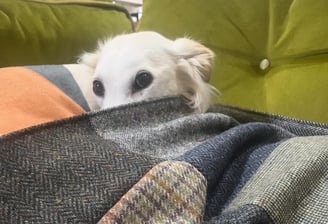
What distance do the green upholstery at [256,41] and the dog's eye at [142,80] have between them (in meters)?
0.29

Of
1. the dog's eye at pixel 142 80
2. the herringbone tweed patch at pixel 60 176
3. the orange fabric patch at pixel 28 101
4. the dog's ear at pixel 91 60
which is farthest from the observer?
the dog's ear at pixel 91 60

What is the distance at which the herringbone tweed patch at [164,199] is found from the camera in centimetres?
41

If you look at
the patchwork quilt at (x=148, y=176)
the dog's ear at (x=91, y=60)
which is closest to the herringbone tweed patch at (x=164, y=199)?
the patchwork quilt at (x=148, y=176)

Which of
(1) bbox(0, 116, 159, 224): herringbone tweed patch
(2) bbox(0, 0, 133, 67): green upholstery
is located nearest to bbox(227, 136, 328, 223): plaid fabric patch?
(1) bbox(0, 116, 159, 224): herringbone tweed patch

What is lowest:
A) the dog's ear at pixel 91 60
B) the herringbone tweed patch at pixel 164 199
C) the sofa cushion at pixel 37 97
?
the dog's ear at pixel 91 60

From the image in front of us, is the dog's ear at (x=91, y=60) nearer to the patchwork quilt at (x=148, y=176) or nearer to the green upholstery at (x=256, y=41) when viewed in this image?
the green upholstery at (x=256, y=41)

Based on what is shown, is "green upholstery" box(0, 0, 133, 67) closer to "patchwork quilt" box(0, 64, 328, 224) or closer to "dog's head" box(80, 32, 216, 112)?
"dog's head" box(80, 32, 216, 112)

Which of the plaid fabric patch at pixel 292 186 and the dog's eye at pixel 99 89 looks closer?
the plaid fabric patch at pixel 292 186

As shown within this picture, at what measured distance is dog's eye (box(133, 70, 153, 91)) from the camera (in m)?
0.83

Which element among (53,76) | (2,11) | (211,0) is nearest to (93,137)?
(53,76)

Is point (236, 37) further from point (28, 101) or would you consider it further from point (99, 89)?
point (28, 101)

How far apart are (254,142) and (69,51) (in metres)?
0.58

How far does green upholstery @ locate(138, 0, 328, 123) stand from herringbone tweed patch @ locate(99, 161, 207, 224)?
613 mm

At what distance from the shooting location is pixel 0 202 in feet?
1.29
